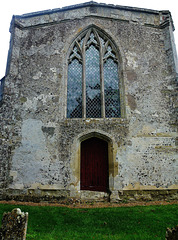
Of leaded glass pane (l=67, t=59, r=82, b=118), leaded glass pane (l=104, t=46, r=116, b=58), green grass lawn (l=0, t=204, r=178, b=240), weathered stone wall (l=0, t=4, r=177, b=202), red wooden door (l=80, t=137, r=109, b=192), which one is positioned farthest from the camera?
leaded glass pane (l=104, t=46, r=116, b=58)

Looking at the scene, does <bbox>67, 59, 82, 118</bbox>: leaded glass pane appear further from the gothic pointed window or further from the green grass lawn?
→ the green grass lawn

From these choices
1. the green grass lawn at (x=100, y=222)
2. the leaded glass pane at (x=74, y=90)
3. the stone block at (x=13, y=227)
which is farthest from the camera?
the leaded glass pane at (x=74, y=90)

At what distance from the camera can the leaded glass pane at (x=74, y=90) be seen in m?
9.26

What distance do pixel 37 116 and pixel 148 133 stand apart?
487cm

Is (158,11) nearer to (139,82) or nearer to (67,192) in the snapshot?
(139,82)

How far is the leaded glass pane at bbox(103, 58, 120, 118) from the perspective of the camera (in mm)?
9266

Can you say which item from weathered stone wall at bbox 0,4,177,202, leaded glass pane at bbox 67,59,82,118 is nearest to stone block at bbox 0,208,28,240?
weathered stone wall at bbox 0,4,177,202

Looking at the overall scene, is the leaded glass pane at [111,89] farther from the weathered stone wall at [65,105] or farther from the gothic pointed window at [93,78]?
the weathered stone wall at [65,105]

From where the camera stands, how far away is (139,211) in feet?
20.3

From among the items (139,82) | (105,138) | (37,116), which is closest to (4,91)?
(37,116)

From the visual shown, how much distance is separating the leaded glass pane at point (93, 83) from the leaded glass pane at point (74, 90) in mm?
374

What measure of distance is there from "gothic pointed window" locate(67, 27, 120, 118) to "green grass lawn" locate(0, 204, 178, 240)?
4163 millimetres

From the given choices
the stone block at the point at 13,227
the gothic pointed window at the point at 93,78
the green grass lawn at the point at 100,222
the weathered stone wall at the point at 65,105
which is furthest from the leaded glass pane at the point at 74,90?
the stone block at the point at 13,227

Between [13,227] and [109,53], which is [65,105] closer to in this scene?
[109,53]
